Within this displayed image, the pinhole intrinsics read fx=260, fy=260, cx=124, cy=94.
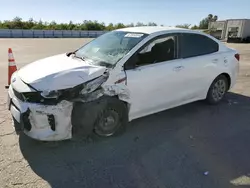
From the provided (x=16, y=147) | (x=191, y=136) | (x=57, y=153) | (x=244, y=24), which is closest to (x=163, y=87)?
(x=191, y=136)

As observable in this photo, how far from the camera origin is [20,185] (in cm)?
285

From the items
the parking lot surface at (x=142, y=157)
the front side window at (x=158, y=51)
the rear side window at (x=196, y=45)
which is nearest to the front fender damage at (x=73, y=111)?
the parking lot surface at (x=142, y=157)

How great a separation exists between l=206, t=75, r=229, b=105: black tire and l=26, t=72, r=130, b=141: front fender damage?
2581 millimetres

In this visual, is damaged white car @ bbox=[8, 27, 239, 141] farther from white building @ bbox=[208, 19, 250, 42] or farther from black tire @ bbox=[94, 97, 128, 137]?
white building @ bbox=[208, 19, 250, 42]

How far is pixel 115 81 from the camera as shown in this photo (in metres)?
3.81

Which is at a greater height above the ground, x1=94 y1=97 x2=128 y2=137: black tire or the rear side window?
the rear side window

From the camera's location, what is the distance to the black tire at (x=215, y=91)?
5.45 metres

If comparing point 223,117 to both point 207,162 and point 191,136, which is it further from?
point 207,162

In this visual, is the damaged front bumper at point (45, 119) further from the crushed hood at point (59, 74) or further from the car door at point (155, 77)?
the car door at point (155, 77)

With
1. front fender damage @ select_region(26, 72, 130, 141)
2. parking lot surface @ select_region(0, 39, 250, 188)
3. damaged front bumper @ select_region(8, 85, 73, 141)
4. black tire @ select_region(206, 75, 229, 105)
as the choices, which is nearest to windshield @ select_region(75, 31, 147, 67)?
front fender damage @ select_region(26, 72, 130, 141)

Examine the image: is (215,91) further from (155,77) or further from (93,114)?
(93,114)

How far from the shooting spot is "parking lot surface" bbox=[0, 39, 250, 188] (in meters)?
2.98

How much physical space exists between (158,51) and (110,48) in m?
0.83

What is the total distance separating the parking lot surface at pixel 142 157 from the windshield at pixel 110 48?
1.23 meters
